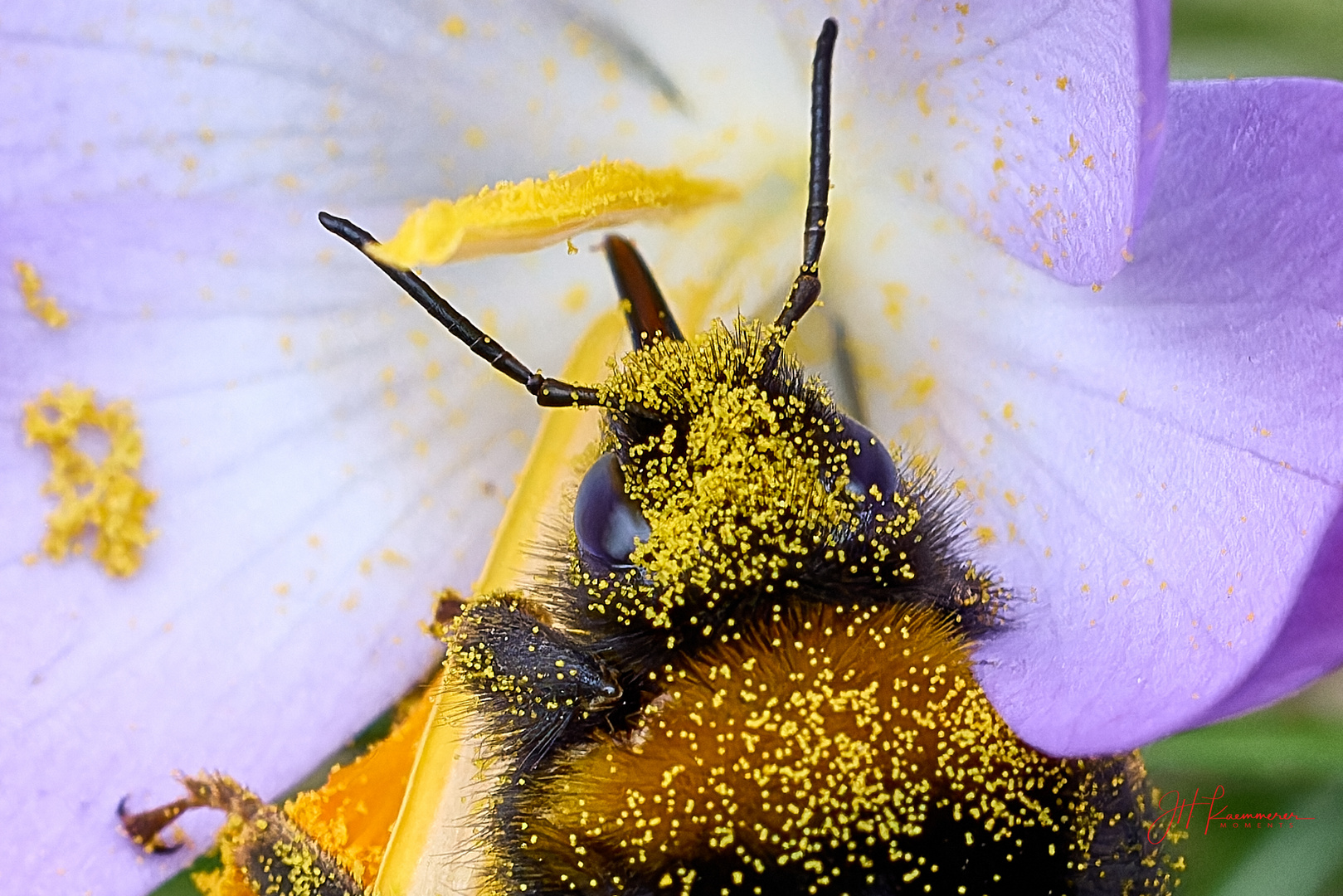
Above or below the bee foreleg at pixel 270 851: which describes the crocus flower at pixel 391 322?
above

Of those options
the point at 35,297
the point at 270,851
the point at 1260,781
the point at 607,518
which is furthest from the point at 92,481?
the point at 1260,781

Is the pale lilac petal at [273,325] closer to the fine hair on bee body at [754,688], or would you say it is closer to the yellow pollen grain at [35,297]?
the yellow pollen grain at [35,297]

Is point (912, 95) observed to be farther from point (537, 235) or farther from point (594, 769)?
point (594, 769)

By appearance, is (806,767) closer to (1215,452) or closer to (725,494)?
(725,494)

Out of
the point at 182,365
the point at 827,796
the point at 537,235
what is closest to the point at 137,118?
the point at 182,365

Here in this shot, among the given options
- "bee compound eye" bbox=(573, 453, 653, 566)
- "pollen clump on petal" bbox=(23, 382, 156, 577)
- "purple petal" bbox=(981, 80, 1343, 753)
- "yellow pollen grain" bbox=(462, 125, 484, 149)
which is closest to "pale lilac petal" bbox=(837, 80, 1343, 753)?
"purple petal" bbox=(981, 80, 1343, 753)

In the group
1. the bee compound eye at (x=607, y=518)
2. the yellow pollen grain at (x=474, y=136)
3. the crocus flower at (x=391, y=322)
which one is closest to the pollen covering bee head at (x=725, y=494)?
the bee compound eye at (x=607, y=518)
